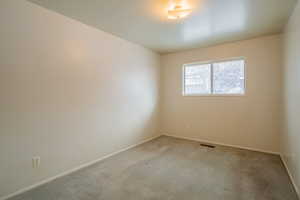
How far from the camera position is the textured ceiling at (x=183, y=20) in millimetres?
2141

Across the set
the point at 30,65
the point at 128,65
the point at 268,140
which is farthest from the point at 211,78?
the point at 30,65

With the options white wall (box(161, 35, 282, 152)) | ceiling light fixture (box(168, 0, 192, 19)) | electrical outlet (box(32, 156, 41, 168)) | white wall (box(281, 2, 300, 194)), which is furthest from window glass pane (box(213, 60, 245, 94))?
electrical outlet (box(32, 156, 41, 168))

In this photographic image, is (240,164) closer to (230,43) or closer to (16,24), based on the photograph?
(230,43)

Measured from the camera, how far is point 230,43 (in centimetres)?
371

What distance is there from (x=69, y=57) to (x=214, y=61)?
323cm

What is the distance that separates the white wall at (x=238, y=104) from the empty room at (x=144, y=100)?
2cm

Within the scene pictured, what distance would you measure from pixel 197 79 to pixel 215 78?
0.47m

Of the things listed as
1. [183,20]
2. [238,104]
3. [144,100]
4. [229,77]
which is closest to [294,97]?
[238,104]

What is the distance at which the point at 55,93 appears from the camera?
235 centimetres

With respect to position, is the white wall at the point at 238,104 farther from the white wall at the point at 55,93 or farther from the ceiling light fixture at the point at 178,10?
the ceiling light fixture at the point at 178,10

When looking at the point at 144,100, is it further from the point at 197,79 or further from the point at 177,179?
the point at 177,179

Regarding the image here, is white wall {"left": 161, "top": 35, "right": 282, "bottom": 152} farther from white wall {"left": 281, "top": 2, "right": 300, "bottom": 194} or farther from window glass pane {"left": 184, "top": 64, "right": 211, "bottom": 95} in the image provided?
white wall {"left": 281, "top": 2, "right": 300, "bottom": 194}

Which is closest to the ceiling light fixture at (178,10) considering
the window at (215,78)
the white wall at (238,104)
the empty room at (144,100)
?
the empty room at (144,100)

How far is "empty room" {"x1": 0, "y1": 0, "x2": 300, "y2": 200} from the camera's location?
2.00 metres
